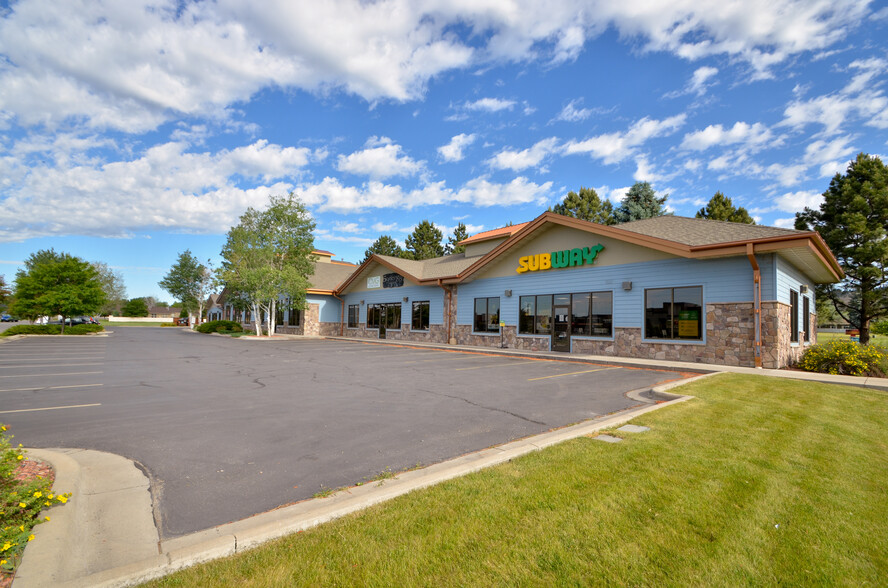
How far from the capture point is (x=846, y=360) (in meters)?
11.7

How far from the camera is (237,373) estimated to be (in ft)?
37.6

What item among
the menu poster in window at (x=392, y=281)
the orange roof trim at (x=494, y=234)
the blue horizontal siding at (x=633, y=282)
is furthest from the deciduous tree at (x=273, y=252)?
the blue horizontal siding at (x=633, y=282)

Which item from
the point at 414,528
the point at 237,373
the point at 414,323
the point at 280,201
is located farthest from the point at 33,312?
the point at 414,528

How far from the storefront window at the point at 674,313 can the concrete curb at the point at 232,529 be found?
1250cm

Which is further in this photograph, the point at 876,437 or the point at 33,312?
the point at 33,312

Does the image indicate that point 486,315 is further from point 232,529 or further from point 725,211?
point 725,211

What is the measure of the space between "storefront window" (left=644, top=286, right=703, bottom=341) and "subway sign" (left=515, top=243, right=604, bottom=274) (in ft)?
9.08

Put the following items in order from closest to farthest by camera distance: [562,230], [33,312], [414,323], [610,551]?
[610,551], [562,230], [414,323], [33,312]

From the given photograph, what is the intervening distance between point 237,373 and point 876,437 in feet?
42.5

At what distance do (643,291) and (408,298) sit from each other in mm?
15065

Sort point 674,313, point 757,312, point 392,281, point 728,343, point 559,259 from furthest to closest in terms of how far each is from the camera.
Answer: point 392,281, point 559,259, point 674,313, point 728,343, point 757,312

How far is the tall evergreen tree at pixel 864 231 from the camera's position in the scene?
76.1 ft

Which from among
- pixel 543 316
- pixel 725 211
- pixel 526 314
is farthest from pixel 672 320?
pixel 725 211

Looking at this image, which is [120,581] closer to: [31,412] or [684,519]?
[684,519]
